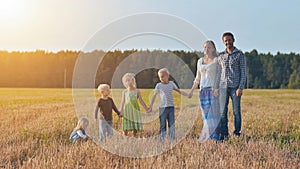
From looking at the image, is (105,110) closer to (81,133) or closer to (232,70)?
(81,133)

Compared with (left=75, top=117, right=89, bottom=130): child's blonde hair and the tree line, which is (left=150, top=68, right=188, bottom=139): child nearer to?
(left=75, top=117, right=89, bottom=130): child's blonde hair

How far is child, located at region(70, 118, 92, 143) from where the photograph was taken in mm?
7004

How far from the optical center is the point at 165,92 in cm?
755

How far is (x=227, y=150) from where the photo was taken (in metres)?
5.88

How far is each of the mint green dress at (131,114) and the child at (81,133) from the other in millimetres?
802

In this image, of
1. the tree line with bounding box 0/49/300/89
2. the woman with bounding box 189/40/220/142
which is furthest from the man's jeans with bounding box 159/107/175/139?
the tree line with bounding box 0/49/300/89

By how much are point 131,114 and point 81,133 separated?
1120 millimetres

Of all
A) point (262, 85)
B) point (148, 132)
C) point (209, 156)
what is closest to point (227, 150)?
point (209, 156)

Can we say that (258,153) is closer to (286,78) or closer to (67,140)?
(67,140)

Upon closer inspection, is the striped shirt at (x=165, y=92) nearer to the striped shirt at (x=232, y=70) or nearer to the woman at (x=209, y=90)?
the woman at (x=209, y=90)

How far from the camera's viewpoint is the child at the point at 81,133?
7.00 meters

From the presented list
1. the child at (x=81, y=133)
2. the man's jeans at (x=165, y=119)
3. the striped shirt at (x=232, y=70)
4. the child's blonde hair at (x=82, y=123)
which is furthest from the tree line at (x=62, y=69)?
the striped shirt at (x=232, y=70)

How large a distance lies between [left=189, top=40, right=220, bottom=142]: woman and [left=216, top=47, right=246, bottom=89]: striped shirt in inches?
10.7

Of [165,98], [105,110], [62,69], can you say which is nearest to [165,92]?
[165,98]
